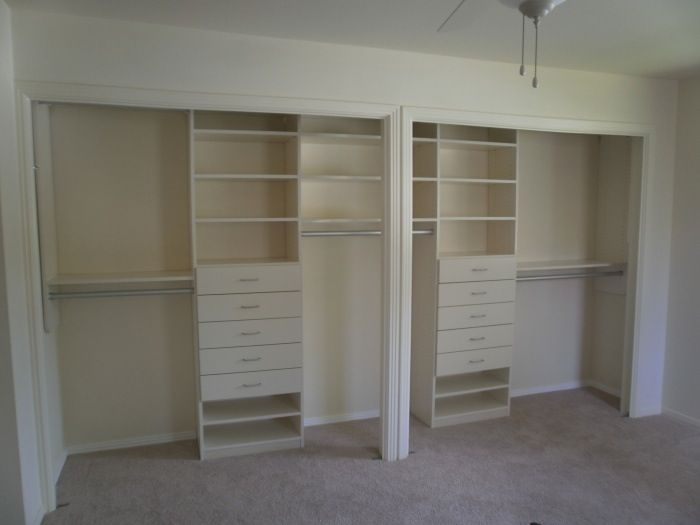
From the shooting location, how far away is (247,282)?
293cm

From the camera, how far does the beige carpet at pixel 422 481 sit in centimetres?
250

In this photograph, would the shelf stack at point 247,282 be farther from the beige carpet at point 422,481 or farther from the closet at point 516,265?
the closet at point 516,265

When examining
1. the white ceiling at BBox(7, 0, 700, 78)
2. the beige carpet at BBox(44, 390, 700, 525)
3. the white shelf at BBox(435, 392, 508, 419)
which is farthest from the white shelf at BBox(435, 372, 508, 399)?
the white ceiling at BBox(7, 0, 700, 78)

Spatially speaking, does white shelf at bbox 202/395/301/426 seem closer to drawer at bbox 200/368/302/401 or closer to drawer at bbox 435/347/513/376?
drawer at bbox 200/368/302/401

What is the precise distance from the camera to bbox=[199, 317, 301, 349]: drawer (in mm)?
2900

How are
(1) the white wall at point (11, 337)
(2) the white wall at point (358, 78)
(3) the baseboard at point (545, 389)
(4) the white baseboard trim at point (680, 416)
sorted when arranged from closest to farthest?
(1) the white wall at point (11, 337) < (2) the white wall at point (358, 78) < (4) the white baseboard trim at point (680, 416) < (3) the baseboard at point (545, 389)

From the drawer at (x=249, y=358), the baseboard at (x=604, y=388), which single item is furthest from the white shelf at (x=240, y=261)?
the baseboard at (x=604, y=388)

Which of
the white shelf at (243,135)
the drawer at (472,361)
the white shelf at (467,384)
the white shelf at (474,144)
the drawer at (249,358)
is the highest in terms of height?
the white shelf at (474,144)

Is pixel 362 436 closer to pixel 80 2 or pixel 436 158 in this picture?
pixel 436 158

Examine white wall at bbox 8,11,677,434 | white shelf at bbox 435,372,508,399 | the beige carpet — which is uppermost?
white wall at bbox 8,11,677,434

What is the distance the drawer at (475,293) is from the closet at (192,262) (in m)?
0.61

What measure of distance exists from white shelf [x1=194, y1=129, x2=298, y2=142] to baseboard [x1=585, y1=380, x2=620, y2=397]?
330 centimetres

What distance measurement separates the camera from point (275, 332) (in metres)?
3.02

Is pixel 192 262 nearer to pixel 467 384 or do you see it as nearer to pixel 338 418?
pixel 338 418
